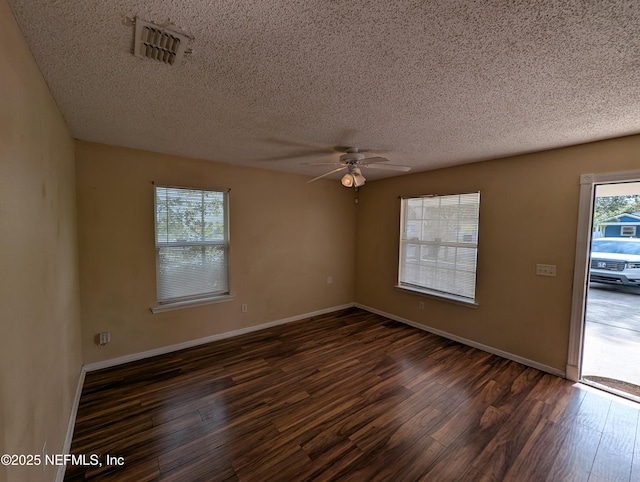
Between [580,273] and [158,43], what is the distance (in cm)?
388

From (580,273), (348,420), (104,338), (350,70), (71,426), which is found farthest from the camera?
(104,338)

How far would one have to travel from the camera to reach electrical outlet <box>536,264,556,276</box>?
113 inches

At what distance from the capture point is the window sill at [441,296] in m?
3.55

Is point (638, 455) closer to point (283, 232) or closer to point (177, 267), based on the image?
point (283, 232)

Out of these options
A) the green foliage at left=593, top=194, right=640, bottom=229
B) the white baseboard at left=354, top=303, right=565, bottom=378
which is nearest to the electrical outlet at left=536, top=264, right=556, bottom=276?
the white baseboard at left=354, top=303, right=565, bottom=378

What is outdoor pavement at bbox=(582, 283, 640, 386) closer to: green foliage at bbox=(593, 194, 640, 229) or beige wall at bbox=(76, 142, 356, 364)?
green foliage at bbox=(593, 194, 640, 229)

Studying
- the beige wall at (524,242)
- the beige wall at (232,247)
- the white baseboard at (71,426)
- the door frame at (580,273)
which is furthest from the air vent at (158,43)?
the door frame at (580,273)

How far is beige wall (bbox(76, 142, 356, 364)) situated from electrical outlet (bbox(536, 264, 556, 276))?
112 inches

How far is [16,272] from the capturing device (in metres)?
1.09

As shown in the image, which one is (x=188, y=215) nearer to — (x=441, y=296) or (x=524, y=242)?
(x=441, y=296)

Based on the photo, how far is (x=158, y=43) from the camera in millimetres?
1275

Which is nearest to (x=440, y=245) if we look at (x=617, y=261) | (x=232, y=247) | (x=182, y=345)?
(x=232, y=247)

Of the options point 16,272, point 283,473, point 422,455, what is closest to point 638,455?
point 422,455

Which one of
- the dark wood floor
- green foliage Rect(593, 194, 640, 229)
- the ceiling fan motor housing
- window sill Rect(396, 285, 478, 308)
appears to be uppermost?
the ceiling fan motor housing
